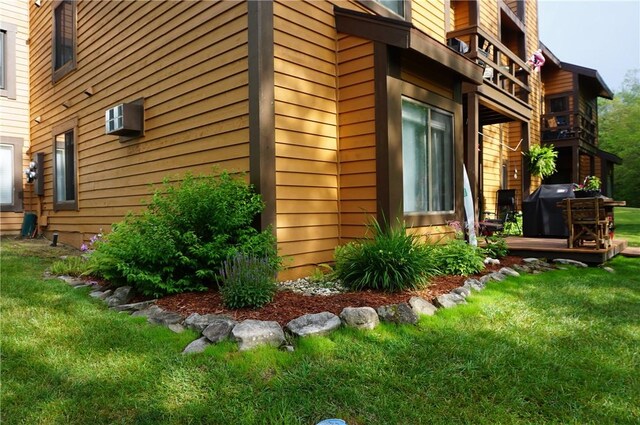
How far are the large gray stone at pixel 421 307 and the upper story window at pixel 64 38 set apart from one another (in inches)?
324

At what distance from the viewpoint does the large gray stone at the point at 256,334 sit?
263 centimetres

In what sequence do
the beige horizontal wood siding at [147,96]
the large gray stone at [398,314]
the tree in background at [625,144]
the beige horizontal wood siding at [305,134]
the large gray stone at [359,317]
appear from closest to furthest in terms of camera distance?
the large gray stone at [359,317] < the large gray stone at [398,314] < the beige horizontal wood siding at [305,134] < the beige horizontal wood siding at [147,96] < the tree in background at [625,144]

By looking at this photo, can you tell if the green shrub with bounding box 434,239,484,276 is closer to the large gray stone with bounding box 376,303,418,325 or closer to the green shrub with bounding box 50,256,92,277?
the large gray stone with bounding box 376,303,418,325

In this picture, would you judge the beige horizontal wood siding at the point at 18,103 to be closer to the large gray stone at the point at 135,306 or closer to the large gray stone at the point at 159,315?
the large gray stone at the point at 135,306

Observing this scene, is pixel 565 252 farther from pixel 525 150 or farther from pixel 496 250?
pixel 525 150

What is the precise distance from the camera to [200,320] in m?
3.02

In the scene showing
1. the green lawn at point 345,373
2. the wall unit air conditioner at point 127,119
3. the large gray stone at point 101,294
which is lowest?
the green lawn at point 345,373

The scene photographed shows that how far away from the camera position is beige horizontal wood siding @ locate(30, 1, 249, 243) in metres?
4.65

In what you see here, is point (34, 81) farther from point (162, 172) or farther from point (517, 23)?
point (517, 23)

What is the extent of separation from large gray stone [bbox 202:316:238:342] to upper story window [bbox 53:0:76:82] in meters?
7.66

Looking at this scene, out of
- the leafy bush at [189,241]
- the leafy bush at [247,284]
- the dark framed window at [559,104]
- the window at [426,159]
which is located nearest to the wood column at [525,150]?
the window at [426,159]

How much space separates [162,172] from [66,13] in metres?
5.50

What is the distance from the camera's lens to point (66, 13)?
28.3ft

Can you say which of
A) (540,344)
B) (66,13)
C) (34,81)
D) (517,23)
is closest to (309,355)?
(540,344)
